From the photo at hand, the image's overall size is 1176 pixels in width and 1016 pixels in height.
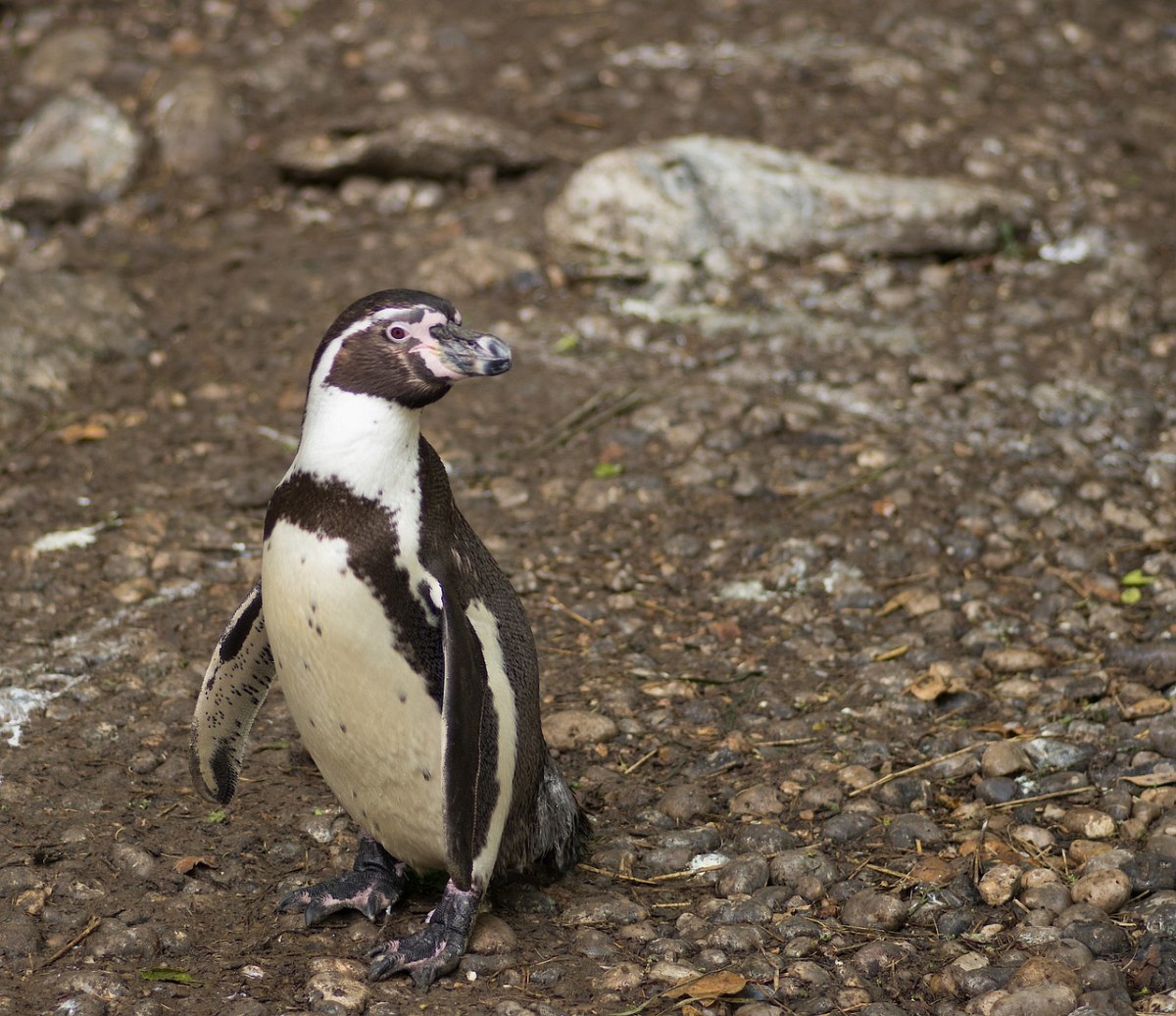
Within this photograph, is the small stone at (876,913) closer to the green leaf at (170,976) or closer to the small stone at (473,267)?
the green leaf at (170,976)

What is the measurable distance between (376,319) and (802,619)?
212cm

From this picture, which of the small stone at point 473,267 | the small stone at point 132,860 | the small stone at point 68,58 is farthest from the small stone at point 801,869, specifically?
the small stone at point 68,58

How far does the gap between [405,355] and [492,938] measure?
126 cm

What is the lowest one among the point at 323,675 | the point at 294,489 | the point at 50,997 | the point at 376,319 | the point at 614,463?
the point at 614,463

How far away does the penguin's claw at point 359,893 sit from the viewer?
3.24 m

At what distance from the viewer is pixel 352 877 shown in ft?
10.8

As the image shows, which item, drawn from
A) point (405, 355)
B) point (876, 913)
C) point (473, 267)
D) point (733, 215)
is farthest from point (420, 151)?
point (876, 913)

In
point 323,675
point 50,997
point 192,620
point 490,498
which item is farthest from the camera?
point 490,498

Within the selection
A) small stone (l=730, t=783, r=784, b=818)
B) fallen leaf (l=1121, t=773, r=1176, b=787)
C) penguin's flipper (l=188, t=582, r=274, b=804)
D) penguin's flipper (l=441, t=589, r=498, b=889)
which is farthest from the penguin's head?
fallen leaf (l=1121, t=773, r=1176, b=787)

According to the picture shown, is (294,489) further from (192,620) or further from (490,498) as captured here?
(490,498)

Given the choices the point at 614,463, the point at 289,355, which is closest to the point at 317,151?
the point at 289,355

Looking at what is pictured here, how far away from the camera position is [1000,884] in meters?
3.31

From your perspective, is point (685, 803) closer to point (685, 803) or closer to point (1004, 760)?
point (685, 803)

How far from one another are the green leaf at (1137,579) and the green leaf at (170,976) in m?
3.10
